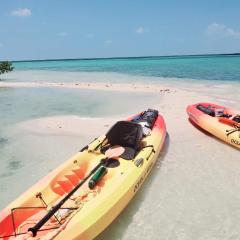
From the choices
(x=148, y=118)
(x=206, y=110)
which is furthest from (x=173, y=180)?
(x=206, y=110)

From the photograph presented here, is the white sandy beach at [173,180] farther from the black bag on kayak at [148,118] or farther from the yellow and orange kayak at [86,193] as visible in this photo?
the black bag on kayak at [148,118]

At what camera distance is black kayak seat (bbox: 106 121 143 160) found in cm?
844

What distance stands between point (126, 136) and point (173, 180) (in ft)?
5.42

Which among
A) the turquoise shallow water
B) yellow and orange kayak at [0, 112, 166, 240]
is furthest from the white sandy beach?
the turquoise shallow water

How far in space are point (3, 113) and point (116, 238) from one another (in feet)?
39.2

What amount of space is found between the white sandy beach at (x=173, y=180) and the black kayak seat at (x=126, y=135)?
0.92 metres

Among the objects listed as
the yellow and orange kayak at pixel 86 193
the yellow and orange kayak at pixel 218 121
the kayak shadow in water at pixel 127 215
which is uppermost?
the yellow and orange kayak at pixel 218 121

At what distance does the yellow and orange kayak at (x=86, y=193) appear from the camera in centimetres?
527

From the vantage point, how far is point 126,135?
8.65m

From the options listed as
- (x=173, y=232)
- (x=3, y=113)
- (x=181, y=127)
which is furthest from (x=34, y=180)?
(x=3, y=113)

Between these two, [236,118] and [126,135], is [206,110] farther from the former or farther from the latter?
[126,135]

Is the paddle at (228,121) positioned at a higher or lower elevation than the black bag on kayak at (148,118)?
lower

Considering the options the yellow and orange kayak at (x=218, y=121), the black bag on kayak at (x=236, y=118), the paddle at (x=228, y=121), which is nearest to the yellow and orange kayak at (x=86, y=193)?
the yellow and orange kayak at (x=218, y=121)

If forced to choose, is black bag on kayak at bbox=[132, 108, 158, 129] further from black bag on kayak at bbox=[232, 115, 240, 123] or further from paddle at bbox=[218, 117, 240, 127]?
black bag on kayak at bbox=[232, 115, 240, 123]
